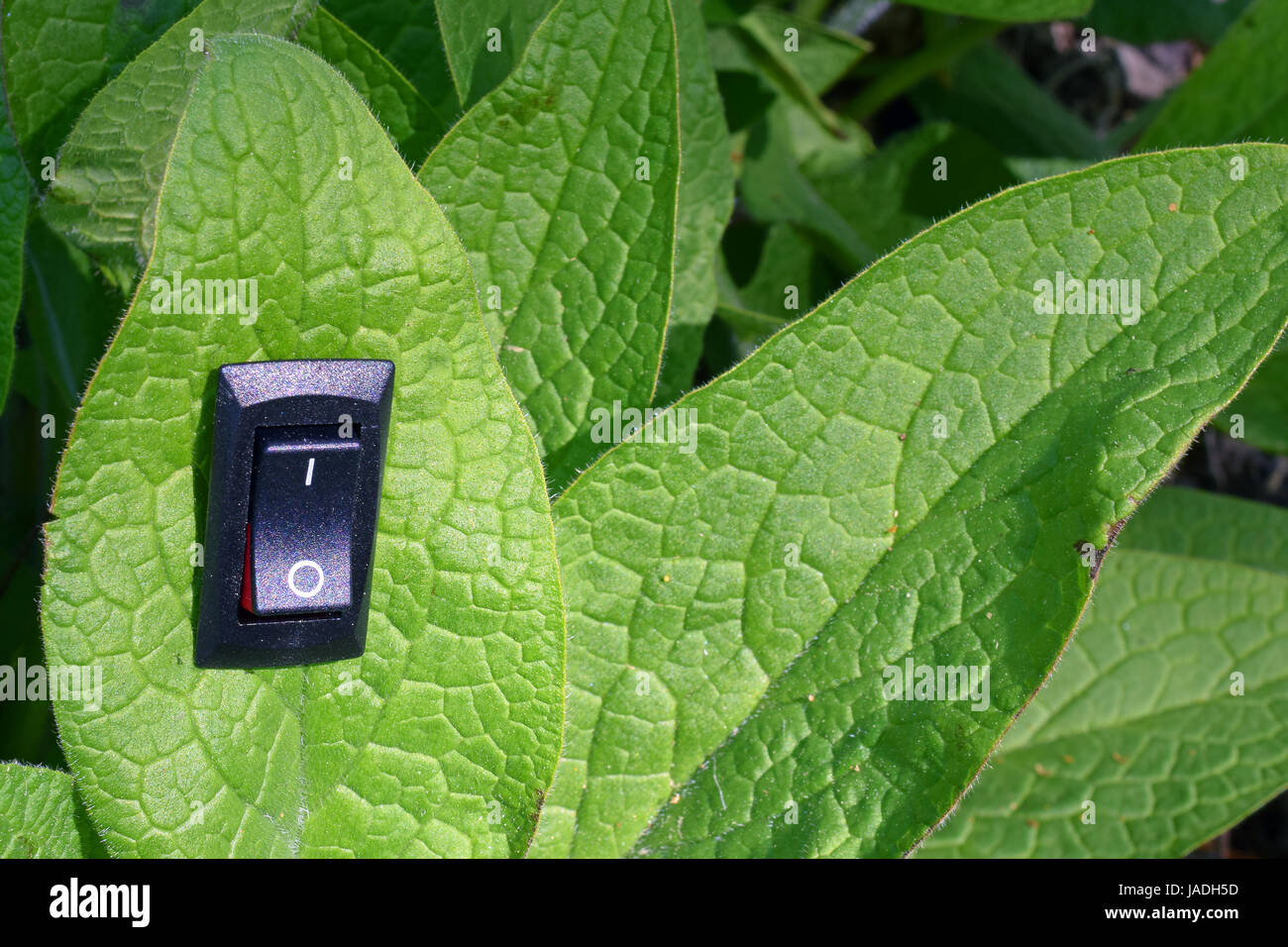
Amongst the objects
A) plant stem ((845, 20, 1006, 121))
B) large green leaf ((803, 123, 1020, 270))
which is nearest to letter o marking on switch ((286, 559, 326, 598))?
large green leaf ((803, 123, 1020, 270))

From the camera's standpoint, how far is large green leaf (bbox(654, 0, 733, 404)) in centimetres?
89

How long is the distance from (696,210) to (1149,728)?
674 mm

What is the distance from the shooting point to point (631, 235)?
71 centimetres

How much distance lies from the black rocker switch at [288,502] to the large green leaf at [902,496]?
5.9 inches

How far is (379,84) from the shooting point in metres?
0.75

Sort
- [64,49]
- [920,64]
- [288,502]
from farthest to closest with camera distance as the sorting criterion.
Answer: [920,64] < [64,49] < [288,502]

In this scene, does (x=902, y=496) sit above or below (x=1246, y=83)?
below

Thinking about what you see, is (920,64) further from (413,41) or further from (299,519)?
(299,519)

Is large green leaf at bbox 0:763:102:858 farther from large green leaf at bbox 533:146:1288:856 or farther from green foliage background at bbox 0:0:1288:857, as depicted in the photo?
large green leaf at bbox 533:146:1288:856

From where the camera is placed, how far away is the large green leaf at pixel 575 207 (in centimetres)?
69

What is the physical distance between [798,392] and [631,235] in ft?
0.49

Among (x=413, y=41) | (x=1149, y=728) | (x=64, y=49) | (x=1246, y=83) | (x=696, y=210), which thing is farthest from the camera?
(x=1246, y=83)

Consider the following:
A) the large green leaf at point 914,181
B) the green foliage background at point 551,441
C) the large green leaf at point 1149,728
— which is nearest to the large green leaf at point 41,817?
the green foliage background at point 551,441

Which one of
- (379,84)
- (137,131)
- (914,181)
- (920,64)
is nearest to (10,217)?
(137,131)
